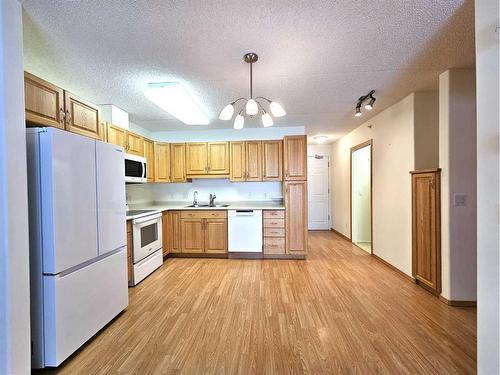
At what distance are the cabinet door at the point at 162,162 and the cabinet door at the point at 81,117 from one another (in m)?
1.82

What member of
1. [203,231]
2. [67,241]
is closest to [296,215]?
[203,231]

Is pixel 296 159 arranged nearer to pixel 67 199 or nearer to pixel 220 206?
pixel 220 206

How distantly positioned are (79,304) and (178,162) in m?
3.07

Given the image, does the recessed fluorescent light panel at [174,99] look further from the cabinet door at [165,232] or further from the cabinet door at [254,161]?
the cabinet door at [165,232]

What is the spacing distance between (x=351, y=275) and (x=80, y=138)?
11.6 ft

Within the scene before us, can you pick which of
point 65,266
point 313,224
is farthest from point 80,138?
point 313,224

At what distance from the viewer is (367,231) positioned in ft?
16.8

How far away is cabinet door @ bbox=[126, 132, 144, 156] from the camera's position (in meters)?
3.48

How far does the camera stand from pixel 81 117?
2.24 meters

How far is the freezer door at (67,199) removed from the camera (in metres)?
1.60

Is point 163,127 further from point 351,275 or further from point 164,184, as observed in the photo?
point 351,275

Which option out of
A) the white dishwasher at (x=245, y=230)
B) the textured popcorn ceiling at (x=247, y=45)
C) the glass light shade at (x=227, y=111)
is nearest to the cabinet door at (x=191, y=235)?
the white dishwasher at (x=245, y=230)

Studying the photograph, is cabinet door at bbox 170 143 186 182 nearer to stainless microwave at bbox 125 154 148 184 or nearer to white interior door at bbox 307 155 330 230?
stainless microwave at bbox 125 154 148 184

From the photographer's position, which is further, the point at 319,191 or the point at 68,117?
the point at 319,191
